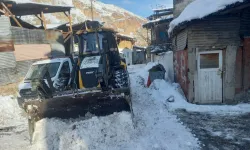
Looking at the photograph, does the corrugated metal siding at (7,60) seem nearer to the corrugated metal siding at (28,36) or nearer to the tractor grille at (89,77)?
the corrugated metal siding at (28,36)

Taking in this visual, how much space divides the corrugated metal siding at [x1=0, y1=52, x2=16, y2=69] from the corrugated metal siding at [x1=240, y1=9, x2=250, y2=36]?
12582mm

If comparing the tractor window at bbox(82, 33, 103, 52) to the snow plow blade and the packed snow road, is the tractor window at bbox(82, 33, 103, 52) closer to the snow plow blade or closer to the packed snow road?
the snow plow blade

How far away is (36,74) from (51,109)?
360cm

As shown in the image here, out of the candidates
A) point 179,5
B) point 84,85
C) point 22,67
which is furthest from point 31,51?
point 179,5

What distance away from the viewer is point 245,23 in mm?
7797

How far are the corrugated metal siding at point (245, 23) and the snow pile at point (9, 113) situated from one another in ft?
31.2

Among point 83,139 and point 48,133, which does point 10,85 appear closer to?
point 48,133

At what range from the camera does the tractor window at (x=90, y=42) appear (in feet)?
24.7

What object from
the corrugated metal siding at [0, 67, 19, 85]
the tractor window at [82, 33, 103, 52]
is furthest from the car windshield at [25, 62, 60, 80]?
the corrugated metal siding at [0, 67, 19, 85]

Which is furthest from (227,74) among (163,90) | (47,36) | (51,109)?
(47,36)

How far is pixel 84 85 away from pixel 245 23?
6952 millimetres

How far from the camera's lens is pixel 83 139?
16.5ft

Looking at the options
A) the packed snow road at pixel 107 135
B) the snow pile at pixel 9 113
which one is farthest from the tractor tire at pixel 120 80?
the snow pile at pixel 9 113

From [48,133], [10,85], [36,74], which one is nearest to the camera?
[48,133]
